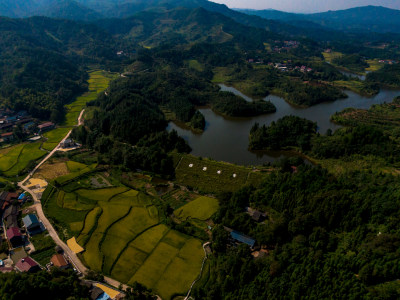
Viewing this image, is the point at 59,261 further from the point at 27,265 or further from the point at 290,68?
the point at 290,68

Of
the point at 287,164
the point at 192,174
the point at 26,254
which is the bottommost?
the point at 26,254

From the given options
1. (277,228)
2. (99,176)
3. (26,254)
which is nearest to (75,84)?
(99,176)

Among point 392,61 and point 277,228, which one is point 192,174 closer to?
point 277,228

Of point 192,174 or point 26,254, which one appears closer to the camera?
point 26,254

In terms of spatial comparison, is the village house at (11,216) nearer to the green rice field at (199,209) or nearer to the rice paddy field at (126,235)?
the rice paddy field at (126,235)

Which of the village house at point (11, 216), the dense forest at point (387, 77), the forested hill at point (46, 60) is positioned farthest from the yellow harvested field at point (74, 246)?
the dense forest at point (387, 77)

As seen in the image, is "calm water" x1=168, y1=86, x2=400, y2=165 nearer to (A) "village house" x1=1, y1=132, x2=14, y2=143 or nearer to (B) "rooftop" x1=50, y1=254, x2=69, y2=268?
(B) "rooftop" x1=50, y1=254, x2=69, y2=268

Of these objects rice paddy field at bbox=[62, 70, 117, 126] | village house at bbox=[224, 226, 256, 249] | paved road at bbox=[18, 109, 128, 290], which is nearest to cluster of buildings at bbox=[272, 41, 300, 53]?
rice paddy field at bbox=[62, 70, 117, 126]
